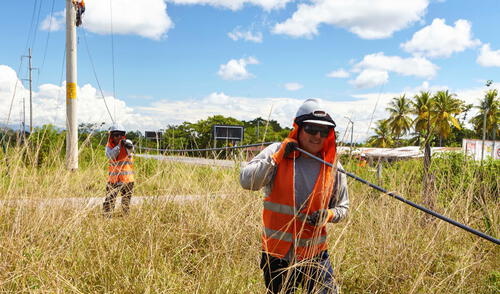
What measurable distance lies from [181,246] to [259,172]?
4.49 feet

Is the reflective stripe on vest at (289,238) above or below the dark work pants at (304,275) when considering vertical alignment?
above

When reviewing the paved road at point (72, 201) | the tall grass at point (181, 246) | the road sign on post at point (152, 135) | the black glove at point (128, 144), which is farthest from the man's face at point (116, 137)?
the paved road at point (72, 201)

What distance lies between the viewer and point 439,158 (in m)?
5.53

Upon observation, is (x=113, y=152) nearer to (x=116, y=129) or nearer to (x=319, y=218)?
(x=116, y=129)

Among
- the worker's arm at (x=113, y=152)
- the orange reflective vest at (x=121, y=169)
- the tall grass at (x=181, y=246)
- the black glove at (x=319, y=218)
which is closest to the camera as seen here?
the black glove at (x=319, y=218)

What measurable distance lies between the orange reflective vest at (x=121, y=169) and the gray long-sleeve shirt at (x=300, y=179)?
2776 millimetres

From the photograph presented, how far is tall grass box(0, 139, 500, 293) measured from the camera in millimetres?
2088

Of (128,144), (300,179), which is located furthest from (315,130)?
(128,144)

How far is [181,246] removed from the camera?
2.87 m

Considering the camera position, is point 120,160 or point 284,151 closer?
point 284,151

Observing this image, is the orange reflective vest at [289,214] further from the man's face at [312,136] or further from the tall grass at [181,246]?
the tall grass at [181,246]

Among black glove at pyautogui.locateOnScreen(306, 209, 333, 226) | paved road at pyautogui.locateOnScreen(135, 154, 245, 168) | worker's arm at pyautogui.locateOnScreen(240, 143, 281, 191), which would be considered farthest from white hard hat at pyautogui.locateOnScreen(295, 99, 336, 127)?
paved road at pyautogui.locateOnScreen(135, 154, 245, 168)

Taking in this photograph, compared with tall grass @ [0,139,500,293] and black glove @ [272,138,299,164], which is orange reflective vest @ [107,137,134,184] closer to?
tall grass @ [0,139,500,293]

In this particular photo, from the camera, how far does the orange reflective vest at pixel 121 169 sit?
168 inches
